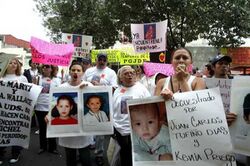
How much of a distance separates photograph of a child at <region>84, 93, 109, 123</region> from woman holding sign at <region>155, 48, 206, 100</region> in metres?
1.25

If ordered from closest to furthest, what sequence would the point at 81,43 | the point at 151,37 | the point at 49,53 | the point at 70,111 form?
the point at 70,111 → the point at 49,53 → the point at 151,37 → the point at 81,43

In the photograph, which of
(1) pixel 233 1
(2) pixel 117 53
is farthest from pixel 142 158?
(1) pixel 233 1

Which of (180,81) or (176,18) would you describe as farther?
(176,18)

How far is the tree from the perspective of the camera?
18969 millimetres

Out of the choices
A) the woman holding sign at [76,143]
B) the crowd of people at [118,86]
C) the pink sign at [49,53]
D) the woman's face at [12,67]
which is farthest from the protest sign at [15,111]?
the pink sign at [49,53]

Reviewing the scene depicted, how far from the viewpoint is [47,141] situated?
26.6 ft

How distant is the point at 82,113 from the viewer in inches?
195

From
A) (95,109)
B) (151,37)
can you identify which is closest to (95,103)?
Answer: (95,109)

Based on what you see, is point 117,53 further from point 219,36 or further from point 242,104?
point 242,104

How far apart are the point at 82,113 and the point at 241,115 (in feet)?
6.94

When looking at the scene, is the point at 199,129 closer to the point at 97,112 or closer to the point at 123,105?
the point at 97,112

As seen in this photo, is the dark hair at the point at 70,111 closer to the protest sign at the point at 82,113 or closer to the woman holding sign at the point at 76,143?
the protest sign at the point at 82,113

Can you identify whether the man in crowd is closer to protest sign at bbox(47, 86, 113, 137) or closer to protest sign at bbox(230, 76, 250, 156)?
protest sign at bbox(47, 86, 113, 137)

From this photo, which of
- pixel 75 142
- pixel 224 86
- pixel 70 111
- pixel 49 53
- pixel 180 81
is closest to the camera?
pixel 180 81
